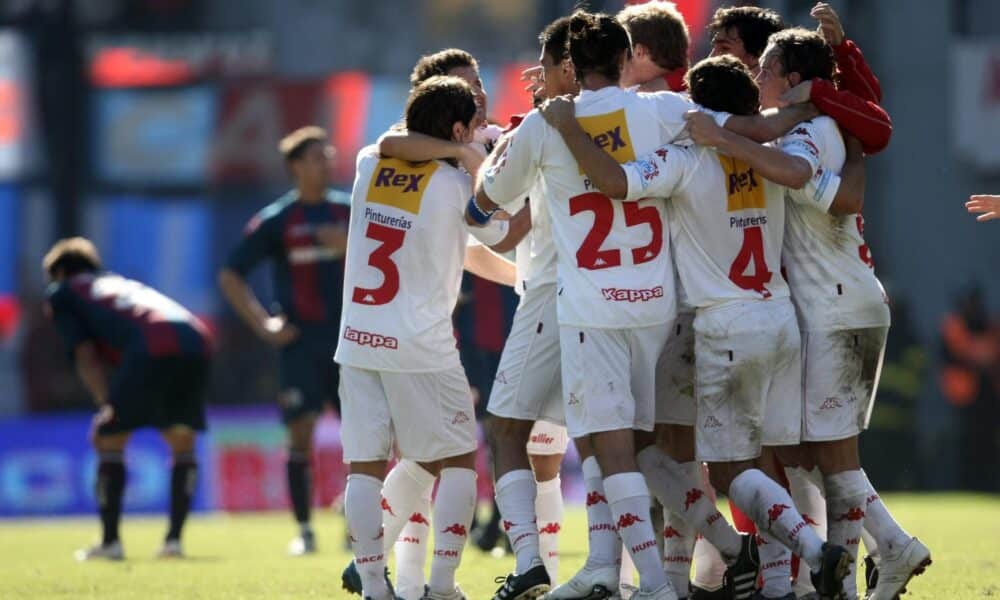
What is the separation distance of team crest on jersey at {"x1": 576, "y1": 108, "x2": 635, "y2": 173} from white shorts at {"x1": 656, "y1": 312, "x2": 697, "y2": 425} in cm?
70

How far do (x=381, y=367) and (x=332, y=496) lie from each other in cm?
1047

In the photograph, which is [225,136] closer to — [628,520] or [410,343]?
[410,343]

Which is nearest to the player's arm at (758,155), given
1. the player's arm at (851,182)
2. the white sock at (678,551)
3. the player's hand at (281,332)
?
the player's arm at (851,182)

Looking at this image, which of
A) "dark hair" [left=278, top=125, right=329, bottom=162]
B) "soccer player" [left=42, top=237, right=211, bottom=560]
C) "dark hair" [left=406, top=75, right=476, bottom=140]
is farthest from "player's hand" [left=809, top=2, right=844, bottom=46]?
"soccer player" [left=42, top=237, right=211, bottom=560]

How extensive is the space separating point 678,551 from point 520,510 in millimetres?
673

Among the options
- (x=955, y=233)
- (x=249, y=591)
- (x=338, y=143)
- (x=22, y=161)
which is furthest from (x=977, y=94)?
(x=249, y=591)

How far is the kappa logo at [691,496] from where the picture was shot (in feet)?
22.9

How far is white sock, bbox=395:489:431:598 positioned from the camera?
7.31 metres

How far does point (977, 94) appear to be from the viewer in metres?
21.3

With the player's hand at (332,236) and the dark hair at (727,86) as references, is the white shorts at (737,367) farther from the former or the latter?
the player's hand at (332,236)

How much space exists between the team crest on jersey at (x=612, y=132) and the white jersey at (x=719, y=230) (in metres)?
0.10

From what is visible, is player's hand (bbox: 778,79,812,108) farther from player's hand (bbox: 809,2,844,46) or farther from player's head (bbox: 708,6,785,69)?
player's head (bbox: 708,6,785,69)

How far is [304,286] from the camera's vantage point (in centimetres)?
1189

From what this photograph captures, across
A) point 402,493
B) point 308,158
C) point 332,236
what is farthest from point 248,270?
point 402,493
